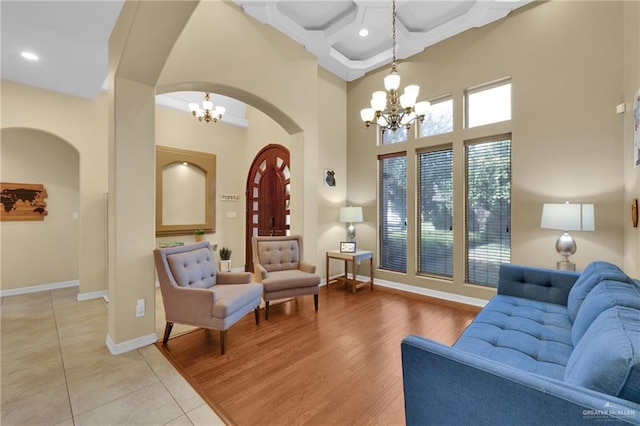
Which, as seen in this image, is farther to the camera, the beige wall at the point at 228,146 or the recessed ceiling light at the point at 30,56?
the beige wall at the point at 228,146

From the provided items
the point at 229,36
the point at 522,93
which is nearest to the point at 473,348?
the point at 522,93

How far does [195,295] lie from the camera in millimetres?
2598

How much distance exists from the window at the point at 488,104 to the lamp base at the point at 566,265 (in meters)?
1.96

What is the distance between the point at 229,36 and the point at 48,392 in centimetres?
393

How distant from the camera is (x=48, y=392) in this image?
80.0 inches

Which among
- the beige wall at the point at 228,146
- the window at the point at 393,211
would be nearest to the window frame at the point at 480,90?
the window at the point at 393,211

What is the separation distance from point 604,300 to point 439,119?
348 centimetres

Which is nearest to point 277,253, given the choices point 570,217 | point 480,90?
point 570,217

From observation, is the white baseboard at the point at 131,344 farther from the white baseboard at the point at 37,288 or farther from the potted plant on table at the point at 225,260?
the white baseboard at the point at 37,288

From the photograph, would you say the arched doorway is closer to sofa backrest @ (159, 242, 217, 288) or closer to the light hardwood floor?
the light hardwood floor

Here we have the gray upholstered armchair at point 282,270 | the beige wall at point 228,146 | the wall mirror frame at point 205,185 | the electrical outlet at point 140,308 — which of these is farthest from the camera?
the beige wall at point 228,146

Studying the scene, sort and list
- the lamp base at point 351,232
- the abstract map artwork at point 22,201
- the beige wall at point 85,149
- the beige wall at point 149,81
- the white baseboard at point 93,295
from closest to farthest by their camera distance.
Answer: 1. the beige wall at point 149,81
2. the beige wall at point 85,149
3. the white baseboard at point 93,295
4. the abstract map artwork at point 22,201
5. the lamp base at point 351,232

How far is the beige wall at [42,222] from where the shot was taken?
4.28 meters

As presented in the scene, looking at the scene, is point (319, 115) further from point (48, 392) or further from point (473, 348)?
point (48, 392)
